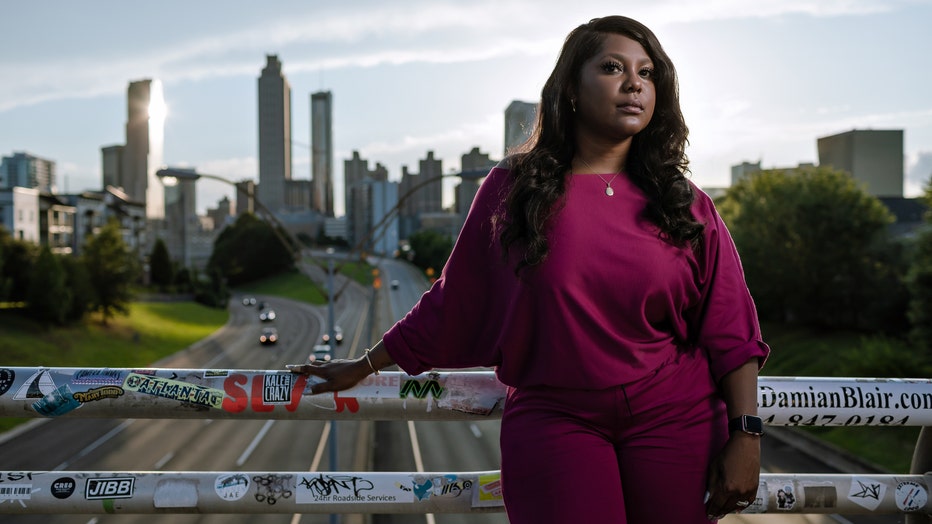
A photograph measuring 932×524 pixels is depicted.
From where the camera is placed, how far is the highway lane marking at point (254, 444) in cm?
2511

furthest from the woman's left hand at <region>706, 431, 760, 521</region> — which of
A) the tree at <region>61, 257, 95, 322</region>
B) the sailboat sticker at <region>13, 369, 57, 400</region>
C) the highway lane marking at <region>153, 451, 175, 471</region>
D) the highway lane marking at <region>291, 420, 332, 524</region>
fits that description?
the tree at <region>61, 257, 95, 322</region>

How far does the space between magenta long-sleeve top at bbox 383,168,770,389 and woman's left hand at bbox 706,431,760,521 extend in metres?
0.20

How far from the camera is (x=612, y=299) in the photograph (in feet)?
7.01

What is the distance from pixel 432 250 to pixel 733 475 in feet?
266

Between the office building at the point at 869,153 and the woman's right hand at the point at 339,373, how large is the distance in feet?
270

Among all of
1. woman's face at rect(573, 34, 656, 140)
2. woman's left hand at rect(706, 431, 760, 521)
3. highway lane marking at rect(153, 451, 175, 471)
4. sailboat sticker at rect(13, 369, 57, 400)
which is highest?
woman's face at rect(573, 34, 656, 140)

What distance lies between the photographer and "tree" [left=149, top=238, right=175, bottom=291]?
7575 centimetres

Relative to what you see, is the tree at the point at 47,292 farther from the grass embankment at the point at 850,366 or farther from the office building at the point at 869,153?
the office building at the point at 869,153

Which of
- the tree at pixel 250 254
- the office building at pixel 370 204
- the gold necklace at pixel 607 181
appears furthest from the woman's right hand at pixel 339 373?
the office building at pixel 370 204

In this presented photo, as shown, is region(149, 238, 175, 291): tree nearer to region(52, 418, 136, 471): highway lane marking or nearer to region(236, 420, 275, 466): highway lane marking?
region(52, 418, 136, 471): highway lane marking

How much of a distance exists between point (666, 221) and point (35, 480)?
215cm

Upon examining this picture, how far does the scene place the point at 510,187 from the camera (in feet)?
7.60

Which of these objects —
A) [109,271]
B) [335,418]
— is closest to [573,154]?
[335,418]

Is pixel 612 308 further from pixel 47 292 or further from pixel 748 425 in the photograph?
pixel 47 292
